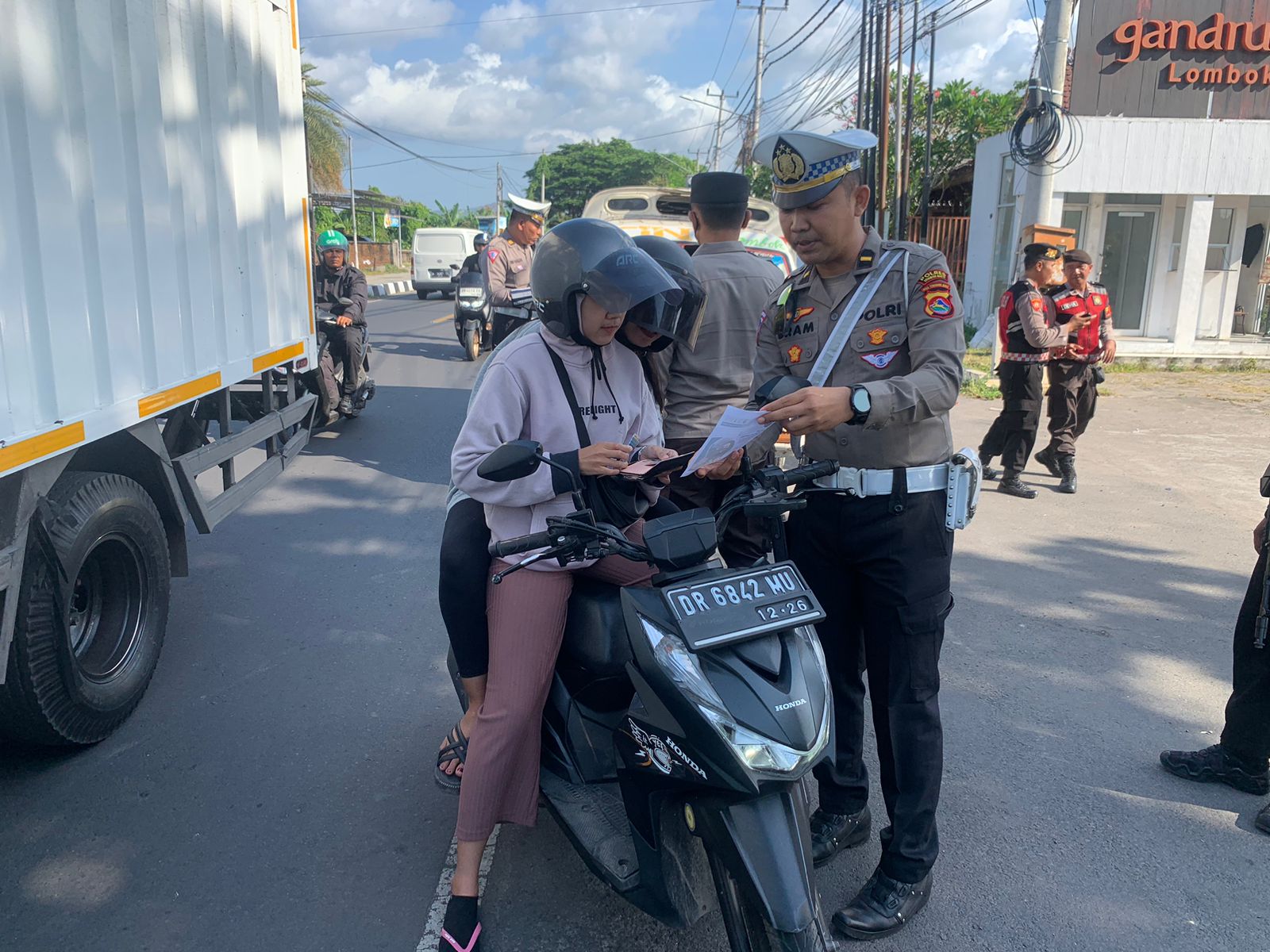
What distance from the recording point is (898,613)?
2.62 meters

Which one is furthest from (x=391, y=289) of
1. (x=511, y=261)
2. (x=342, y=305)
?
(x=511, y=261)

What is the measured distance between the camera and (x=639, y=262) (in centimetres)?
252

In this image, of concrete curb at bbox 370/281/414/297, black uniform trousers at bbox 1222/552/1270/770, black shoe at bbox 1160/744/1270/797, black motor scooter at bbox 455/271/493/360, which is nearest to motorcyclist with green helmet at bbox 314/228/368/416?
black motor scooter at bbox 455/271/493/360

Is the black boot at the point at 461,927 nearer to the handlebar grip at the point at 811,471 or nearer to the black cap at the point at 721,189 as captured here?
the handlebar grip at the point at 811,471

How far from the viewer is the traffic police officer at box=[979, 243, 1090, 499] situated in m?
6.95

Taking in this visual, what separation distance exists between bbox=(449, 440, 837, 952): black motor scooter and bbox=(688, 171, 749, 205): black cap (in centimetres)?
194

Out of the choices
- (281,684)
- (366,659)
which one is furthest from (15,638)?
(366,659)

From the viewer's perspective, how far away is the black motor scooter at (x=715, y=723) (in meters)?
1.97

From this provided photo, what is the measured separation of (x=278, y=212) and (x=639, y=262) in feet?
12.2

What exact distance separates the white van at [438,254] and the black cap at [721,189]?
26.7 meters

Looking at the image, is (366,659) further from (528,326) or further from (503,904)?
(528,326)

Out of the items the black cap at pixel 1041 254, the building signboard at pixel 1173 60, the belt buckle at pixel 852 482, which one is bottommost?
the belt buckle at pixel 852 482

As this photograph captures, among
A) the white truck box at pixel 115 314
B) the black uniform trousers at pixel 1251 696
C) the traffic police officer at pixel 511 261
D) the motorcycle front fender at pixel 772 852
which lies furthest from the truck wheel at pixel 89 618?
the traffic police officer at pixel 511 261

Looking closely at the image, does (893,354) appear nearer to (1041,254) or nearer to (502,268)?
(1041,254)
